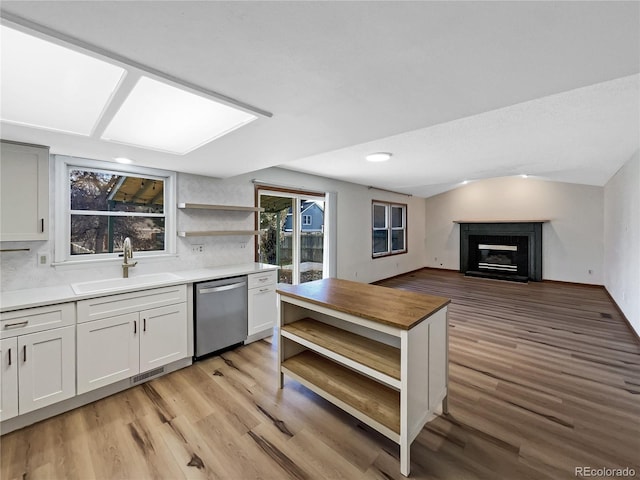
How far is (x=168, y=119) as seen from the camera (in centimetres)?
178

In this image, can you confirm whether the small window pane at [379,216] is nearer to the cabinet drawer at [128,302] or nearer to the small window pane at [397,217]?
the small window pane at [397,217]

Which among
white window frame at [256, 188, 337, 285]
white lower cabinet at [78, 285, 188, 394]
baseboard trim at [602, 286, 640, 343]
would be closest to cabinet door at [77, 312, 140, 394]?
white lower cabinet at [78, 285, 188, 394]

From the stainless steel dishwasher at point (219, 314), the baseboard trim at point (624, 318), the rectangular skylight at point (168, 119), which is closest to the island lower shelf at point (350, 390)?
the stainless steel dishwasher at point (219, 314)

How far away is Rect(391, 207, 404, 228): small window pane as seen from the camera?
747cm

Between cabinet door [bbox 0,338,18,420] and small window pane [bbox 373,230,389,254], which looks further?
small window pane [bbox 373,230,389,254]

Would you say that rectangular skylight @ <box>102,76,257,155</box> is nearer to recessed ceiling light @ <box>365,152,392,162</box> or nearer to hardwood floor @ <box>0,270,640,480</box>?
hardwood floor @ <box>0,270,640,480</box>

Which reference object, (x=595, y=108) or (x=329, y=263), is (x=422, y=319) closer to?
(x=595, y=108)

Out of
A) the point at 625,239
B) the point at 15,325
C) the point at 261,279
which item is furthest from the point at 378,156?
the point at 625,239

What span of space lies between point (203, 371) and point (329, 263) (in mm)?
2991

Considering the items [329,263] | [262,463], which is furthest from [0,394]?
[329,263]

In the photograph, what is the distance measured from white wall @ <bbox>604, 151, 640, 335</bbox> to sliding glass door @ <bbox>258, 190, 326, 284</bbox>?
4397 mm

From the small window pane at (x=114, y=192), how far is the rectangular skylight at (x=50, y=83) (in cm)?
107

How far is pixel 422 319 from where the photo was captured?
5.43ft

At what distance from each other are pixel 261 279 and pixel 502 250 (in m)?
7.13
